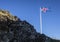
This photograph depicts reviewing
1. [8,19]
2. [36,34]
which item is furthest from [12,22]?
[36,34]

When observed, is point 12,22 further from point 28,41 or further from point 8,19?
point 28,41

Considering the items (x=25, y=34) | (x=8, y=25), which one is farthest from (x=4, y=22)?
(x=25, y=34)

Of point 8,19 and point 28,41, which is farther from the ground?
point 8,19

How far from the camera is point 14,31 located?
52.0 meters

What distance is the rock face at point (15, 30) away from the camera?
4991cm

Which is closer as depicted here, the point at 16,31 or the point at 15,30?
the point at 16,31

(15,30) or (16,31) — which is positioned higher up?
(15,30)

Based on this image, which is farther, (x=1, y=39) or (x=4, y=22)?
(x=4, y=22)

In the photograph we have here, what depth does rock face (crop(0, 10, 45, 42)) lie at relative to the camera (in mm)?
49906

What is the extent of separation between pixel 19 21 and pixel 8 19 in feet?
6.89

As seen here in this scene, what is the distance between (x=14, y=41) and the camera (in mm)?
49688

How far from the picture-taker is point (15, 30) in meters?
52.4

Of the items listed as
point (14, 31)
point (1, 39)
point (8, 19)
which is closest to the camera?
point (1, 39)

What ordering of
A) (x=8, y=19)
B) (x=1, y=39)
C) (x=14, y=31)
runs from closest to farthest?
(x=1, y=39)
(x=14, y=31)
(x=8, y=19)
